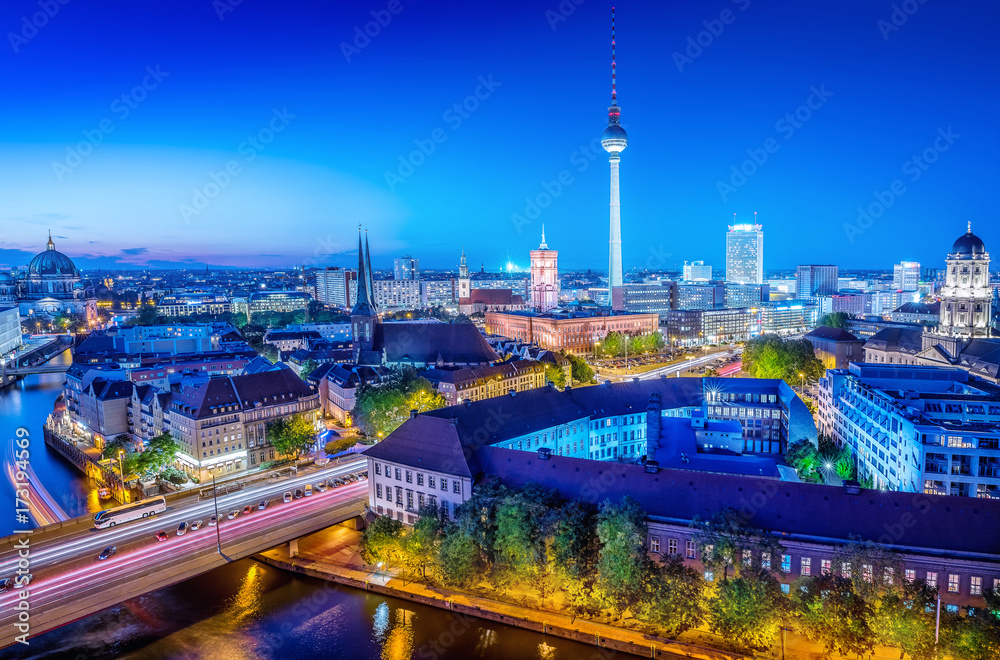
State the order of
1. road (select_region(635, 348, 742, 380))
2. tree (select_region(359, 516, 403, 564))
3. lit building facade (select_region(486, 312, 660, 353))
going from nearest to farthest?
tree (select_region(359, 516, 403, 564)), road (select_region(635, 348, 742, 380)), lit building facade (select_region(486, 312, 660, 353))

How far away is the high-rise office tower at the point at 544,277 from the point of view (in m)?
149

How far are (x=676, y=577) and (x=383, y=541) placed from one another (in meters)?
13.1

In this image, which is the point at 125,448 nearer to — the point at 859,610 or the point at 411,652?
the point at 411,652

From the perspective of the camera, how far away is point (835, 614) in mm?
19859

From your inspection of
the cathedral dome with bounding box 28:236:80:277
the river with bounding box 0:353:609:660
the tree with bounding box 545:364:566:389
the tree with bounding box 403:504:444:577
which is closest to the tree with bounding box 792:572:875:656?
the river with bounding box 0:353:609:660

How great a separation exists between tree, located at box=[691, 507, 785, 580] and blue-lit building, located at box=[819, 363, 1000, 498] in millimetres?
13734

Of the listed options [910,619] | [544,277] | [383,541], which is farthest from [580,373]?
[544,277]

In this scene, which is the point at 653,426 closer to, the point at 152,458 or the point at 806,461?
the point at 806,461

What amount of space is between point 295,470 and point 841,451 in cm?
3543

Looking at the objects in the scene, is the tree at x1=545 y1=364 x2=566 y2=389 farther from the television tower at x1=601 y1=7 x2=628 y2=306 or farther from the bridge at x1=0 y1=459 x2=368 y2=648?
the television tower at x1=601 y1=7 x2=628 y2=306

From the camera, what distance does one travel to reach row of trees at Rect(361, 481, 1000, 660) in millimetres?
19469

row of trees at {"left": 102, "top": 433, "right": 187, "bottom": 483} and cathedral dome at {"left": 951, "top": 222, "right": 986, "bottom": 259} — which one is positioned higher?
cathedral dome at {"left": 951, "top": 222, "right": 986, "bottom": 259}

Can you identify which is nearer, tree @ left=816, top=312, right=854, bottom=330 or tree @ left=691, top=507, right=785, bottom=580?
tree @ left=691, top=507, right=785, bottom=580

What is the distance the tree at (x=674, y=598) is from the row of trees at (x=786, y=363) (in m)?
44.3
